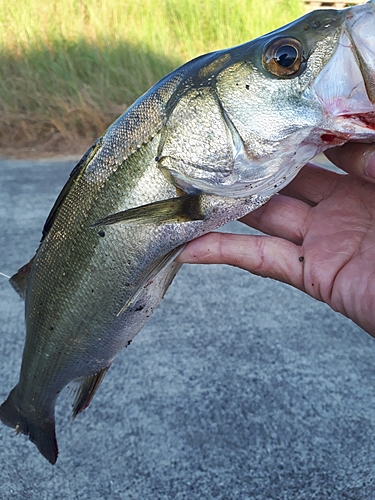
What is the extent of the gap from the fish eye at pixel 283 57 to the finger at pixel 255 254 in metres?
0.50

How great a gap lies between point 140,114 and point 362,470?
1.30m

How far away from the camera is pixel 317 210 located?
150 cm

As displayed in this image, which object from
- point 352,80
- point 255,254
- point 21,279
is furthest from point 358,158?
point 21,279

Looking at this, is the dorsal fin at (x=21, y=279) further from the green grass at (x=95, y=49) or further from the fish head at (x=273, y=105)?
the green grass at (x=95, y=49)

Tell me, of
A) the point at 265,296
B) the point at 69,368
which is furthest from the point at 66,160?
the point at 69,368

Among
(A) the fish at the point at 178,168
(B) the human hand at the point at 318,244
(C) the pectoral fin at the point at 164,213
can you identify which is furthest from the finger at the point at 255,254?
(C) the pectoral fin at the point at 164,213

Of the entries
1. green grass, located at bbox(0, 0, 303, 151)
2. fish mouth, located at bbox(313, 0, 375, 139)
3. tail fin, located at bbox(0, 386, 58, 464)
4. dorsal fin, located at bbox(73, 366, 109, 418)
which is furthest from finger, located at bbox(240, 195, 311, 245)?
green grass, located at bbox(0, 0, 303, 151)

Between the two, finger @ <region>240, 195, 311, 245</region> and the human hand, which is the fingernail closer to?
the human hand

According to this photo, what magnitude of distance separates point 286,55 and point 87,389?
1.07 meters

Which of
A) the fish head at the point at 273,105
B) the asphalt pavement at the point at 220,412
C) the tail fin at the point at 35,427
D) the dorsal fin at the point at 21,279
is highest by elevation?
the fish head at the point at 273,105

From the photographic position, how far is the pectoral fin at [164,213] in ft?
3.63

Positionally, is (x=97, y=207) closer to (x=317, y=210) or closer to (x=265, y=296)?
(x=317, y=210)

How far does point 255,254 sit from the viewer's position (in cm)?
144

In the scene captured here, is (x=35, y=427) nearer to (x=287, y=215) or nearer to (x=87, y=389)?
(x=87, y=389)
